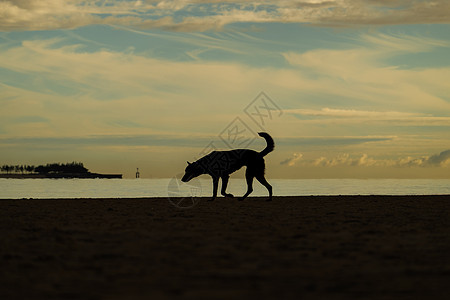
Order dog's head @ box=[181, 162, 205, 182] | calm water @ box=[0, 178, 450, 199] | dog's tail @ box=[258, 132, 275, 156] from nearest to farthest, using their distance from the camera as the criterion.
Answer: dog's tail @ box=[258, 132, 275, 156], dog's head @ box=[181, 162, 205, 182], calm water @ box=[0, 178, 450, 199]

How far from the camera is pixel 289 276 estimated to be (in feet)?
25.2

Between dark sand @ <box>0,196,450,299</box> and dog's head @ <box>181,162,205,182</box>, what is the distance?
24.9 feet

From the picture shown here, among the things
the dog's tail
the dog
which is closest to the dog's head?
the dog

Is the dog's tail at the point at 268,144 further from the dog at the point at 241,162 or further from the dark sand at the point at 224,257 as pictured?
the dark sand at the point at 224,257

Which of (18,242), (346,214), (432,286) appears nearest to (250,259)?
(432,286)

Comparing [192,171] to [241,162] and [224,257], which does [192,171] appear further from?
[224,257]

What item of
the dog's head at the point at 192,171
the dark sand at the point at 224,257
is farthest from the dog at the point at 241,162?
the dark sand at the point at 224,257

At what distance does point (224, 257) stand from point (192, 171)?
14832 millimetres

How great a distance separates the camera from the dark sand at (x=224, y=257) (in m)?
6.94

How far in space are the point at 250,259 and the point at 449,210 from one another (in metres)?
12.0

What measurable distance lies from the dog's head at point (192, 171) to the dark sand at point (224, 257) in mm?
7595

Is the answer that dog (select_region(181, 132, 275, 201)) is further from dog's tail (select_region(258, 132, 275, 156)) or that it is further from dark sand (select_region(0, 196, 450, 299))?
Result: dark sand (select_region(0, 196, 450, 299))

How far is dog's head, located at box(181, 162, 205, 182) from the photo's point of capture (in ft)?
77.2

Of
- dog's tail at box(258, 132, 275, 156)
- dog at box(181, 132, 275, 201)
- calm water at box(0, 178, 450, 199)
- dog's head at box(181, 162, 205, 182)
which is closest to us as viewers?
dog's tail at box(258, 132, 275, 156)
